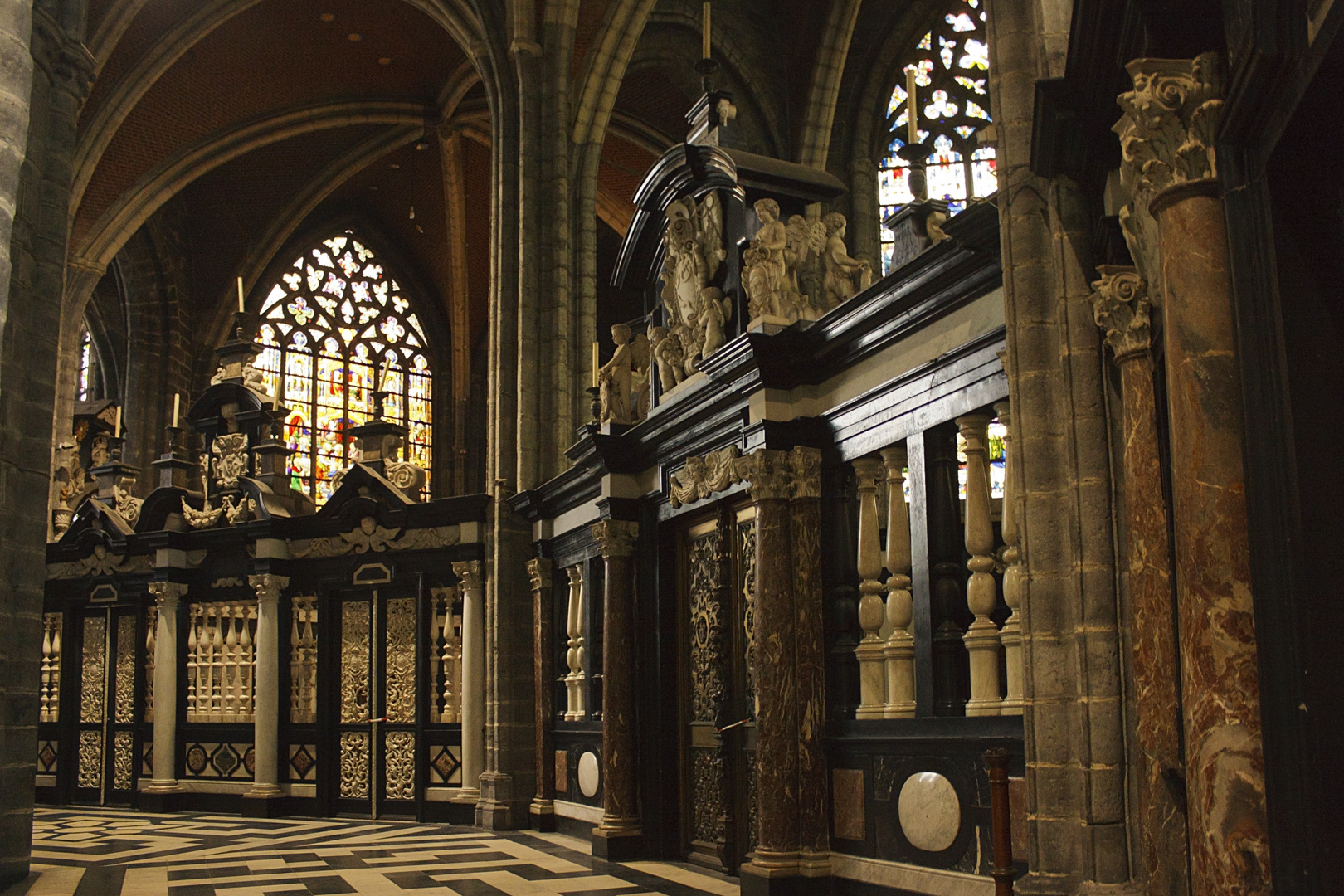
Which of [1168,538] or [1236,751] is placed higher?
[1168,538]

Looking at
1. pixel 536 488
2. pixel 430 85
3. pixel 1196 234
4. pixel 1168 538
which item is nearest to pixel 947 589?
pixel 1168 538

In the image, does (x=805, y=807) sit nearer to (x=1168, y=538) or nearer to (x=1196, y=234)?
(x=1168, y=538)

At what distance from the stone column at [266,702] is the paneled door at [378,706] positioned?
62 centimetres

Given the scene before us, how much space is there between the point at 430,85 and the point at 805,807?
44.7 ft

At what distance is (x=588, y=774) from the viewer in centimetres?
1003

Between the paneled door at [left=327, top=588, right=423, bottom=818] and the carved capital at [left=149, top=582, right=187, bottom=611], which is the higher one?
the carved capital at [left=149, top=582, right=187, bottom=611]

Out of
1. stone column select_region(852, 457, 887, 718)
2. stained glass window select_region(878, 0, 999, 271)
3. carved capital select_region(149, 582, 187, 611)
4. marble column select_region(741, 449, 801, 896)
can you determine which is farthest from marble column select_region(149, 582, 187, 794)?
stone column select_region(852, 457, 887, 718)

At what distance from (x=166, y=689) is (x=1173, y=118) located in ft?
39.7

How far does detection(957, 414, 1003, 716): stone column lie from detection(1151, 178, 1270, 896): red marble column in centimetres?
224

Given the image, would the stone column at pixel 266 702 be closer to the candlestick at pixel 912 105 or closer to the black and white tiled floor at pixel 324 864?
the black and white tiled floor at pixel 324 864

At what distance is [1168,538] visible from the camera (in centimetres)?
405

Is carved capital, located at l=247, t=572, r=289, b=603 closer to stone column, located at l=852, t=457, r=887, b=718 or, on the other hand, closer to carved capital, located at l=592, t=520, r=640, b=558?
carved capital, located at l=592, t=520, r=640, b=558

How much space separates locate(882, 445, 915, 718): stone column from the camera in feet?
20.7

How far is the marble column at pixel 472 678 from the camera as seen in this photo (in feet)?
38.1
